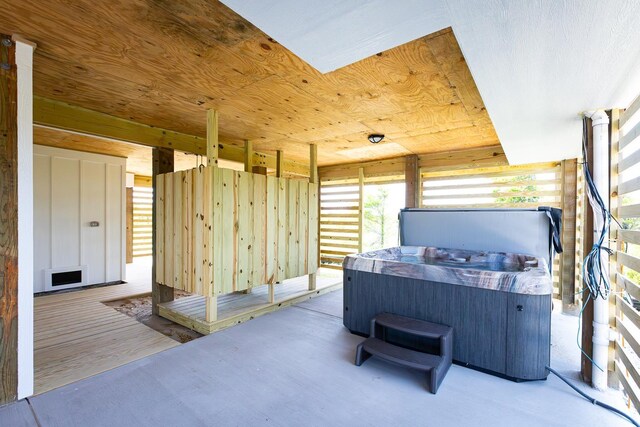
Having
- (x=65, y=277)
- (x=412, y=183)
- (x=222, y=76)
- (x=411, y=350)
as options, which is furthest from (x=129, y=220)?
(x=411, y=350)

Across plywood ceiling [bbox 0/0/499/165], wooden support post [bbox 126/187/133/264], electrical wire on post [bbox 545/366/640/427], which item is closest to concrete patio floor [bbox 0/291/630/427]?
electrical wire on post [bbox 545/366/640/427]

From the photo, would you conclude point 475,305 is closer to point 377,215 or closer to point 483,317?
point 483,317

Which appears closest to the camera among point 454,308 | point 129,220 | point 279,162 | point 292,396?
point 292,396

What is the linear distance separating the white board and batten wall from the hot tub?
4.24 m

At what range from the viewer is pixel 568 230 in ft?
11.8

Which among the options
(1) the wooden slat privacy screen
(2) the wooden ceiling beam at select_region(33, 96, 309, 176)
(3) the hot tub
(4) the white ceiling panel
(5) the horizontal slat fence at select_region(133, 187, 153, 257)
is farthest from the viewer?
(5) the horizontal slat fence at select_region(133, 187, 153, 257)

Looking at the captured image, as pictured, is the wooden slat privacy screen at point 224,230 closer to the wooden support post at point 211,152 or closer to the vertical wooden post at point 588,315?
the wooden support post at point 211,152

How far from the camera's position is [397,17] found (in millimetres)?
1104

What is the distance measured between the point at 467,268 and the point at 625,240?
2.91ft

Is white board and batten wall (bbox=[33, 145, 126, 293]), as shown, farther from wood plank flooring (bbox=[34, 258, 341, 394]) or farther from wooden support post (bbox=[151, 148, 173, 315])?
wooden support post (bbox=[151, 148, 173, 315])

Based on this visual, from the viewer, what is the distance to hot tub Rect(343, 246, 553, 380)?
1890 millimetres

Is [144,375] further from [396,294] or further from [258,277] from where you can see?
[396,294]

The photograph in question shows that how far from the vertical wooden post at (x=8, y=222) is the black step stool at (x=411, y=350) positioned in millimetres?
2087

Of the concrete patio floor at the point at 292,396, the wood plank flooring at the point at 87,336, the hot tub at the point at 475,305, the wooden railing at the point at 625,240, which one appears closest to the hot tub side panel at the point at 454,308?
the hot tub at the point at 475,305
